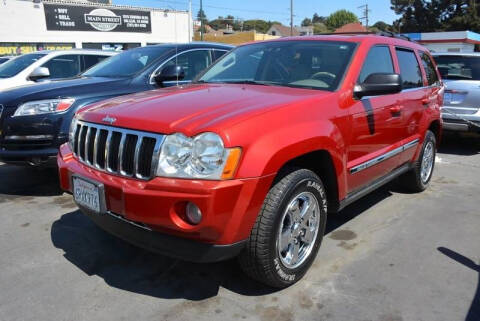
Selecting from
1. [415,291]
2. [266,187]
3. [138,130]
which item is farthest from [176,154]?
[415,291]

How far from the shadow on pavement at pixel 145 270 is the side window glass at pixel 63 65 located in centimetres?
479

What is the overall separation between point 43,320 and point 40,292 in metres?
0.36

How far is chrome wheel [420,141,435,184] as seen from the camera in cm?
516

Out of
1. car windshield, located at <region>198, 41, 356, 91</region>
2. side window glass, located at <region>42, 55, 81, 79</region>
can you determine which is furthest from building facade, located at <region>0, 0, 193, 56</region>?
car windshield, located at <region>198, 41, 356, 91</region>

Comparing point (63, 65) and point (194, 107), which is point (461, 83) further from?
point (63, 65)

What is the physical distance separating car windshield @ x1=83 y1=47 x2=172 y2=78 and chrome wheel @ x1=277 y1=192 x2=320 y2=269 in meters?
3.39

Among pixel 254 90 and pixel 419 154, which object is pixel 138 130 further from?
pixel 419 154

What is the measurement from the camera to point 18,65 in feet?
26.6

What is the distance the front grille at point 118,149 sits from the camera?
2619 mm

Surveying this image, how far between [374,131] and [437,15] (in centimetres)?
6262

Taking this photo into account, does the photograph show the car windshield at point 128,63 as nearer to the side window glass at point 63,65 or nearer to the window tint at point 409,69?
the side window glass at point 63,65

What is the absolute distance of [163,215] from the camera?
2.50 meters

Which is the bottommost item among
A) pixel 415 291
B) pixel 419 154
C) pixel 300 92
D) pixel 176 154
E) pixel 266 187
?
pixel 415 291

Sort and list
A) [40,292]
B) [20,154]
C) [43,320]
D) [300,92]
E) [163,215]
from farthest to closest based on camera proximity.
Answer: [20,154]
[300,92]
[40,292]
[43,320]
[163,215]
